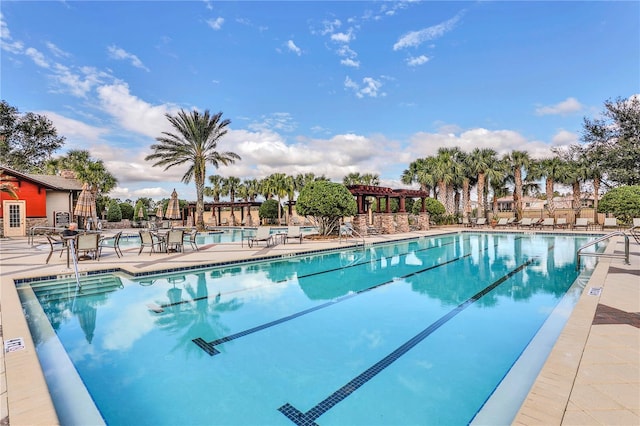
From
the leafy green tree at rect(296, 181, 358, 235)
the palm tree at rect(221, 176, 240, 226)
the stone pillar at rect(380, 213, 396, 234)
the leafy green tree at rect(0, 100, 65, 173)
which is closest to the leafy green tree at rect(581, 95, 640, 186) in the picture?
the stone pillar at rect(380, 213, 396, 234)

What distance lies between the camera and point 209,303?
609cm

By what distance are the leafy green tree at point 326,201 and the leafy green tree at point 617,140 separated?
24780 mm

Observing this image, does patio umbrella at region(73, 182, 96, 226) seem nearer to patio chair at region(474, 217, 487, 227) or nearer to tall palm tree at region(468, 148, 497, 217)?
patio chair at region(474, 217, 487, 227)

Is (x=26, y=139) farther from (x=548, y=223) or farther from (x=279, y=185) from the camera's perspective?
(x=548, y=223)

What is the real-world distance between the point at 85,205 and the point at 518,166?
111 feet

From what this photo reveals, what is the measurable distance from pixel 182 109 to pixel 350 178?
79.0 feet

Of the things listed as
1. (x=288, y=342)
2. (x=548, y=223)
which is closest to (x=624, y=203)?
(x=548, y=223)

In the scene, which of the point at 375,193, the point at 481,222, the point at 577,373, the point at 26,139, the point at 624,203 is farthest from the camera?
the point at 26,139

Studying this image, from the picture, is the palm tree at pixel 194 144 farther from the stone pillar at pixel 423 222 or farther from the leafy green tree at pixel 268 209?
the stone pillar at pixel 423 222

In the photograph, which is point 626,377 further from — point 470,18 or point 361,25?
point 361,25

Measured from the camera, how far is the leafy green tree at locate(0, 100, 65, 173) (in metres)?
31.3

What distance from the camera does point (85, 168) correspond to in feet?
95.1

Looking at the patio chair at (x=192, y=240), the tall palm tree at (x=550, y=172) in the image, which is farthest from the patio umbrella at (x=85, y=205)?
the tall palm tree at (x=550, y=172)

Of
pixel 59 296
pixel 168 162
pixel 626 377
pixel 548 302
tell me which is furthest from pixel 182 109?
pixel 626 377
